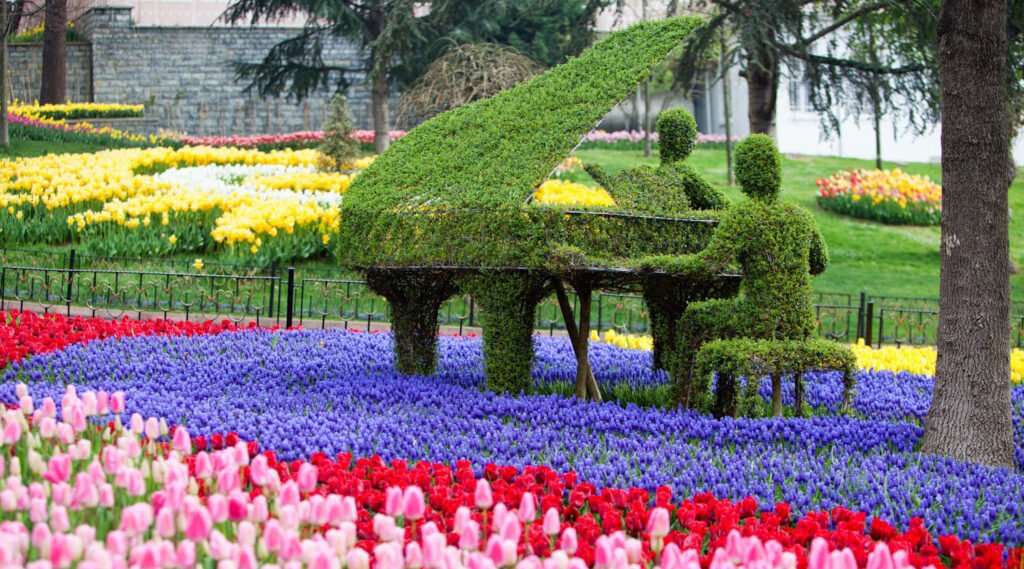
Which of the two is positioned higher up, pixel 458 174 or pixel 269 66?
pixel 269 66

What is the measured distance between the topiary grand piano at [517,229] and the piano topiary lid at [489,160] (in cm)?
1

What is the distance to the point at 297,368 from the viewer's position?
848cm

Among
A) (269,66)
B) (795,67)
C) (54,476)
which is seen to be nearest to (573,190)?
(795,67)

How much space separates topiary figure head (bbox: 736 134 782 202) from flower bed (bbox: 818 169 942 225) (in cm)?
1494

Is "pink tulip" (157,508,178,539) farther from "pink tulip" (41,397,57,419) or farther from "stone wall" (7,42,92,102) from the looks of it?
"stone wall" (7,42,92,102)

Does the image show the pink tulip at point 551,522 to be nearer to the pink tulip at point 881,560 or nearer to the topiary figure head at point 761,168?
the pink tulip at point 881,560

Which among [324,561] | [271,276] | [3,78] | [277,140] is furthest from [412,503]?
[277,140]

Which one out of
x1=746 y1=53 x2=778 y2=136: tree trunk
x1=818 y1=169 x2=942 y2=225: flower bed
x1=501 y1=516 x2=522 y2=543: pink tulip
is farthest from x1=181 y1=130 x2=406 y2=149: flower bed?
x1=501 y1=516 x2=522 y2=543: pink tulip

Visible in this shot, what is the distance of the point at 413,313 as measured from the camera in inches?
330

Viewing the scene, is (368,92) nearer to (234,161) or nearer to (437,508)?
(234,161)

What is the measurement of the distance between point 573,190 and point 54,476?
15.6 meters

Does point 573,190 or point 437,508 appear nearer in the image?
point 437,508

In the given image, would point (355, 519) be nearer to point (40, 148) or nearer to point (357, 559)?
point (357, 559)

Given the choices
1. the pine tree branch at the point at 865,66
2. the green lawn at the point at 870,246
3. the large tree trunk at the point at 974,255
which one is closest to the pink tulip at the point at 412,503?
the large tree trunk at the point at 974,255
